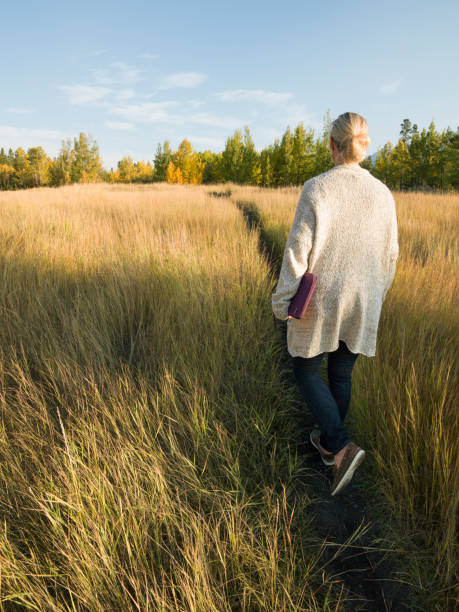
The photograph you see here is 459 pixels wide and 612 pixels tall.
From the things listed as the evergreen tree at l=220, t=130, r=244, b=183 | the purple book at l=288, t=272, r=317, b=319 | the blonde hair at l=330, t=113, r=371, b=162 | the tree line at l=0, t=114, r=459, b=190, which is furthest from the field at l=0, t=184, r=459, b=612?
the evergreen tree at l=220, t=130, r=244, b=183

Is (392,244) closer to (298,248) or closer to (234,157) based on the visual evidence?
(298,248)

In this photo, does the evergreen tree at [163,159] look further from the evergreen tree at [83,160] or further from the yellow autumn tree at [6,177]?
the yellow autumn tree at [6,177]

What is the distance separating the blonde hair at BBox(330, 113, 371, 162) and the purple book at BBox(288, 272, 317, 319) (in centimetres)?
68

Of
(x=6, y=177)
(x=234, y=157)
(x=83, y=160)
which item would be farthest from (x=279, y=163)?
(x=6, y=177)

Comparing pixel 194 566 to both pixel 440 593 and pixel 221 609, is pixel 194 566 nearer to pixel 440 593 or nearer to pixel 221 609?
pixel 221 609

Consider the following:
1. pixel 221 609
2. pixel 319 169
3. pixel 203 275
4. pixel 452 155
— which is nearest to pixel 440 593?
pixel 221 609

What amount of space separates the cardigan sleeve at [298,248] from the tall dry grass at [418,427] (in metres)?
0.79

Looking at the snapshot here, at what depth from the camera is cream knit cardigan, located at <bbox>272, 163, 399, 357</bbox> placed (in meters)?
1.60

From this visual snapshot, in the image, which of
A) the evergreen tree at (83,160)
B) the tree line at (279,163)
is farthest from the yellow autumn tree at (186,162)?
the evergreen tree at (83,160)

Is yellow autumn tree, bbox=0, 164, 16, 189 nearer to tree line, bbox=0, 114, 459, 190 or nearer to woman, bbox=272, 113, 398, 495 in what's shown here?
tree line, bbox=0, 114, 459, 190

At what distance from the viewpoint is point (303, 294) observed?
5.41ft

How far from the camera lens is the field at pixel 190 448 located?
110cm

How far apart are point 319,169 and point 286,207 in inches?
1087

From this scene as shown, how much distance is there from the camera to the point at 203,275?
350 centimetres
